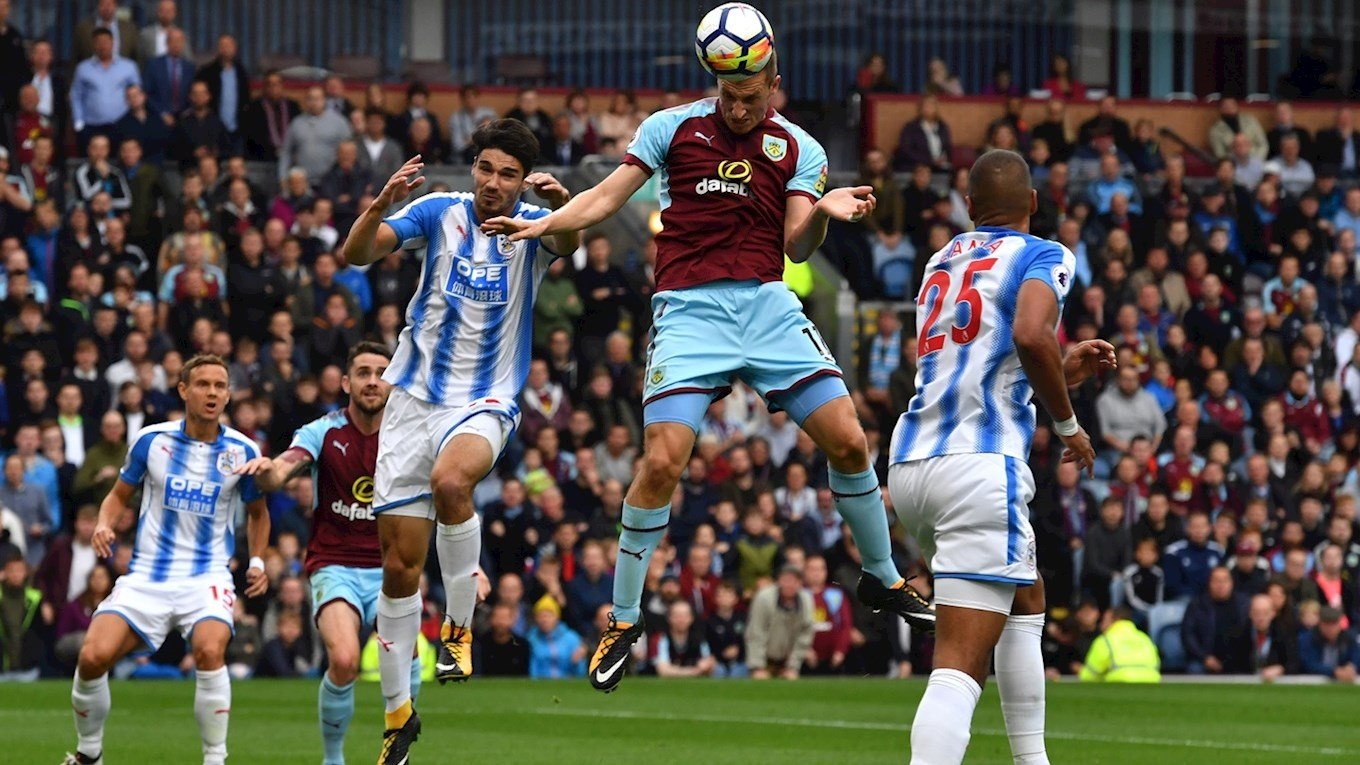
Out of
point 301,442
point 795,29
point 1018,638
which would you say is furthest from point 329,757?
point 795,29

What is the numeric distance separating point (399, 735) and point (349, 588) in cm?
226

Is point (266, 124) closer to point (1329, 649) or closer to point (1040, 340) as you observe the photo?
point (1329, 649)

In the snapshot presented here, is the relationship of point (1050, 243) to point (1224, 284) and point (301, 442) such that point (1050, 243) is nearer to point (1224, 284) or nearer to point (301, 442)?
point (301, 442)

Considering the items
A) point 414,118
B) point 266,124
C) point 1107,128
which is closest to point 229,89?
point 266,124

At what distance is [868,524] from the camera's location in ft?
34.8

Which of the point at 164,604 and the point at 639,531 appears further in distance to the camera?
the point at 164,604

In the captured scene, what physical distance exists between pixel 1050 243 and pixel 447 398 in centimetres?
347

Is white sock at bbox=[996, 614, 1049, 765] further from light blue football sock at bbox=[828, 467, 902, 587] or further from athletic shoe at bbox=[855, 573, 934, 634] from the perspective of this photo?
light blue football sock at bbox=[828, 467, 902, 587]

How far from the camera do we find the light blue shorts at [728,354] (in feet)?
33.3

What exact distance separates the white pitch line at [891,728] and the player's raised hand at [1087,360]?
290 inches

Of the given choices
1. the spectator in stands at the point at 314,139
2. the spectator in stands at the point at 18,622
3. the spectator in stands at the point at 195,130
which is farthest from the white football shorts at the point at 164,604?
the spectator in stands at the point at 195,130

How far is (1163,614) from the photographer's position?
77.7 feet

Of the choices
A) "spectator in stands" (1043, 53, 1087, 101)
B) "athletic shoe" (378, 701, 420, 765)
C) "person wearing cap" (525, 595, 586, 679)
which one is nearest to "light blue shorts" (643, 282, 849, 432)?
"athletic shoe" (378, 701, 420, 765)

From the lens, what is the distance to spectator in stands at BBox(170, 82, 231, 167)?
2475cm
